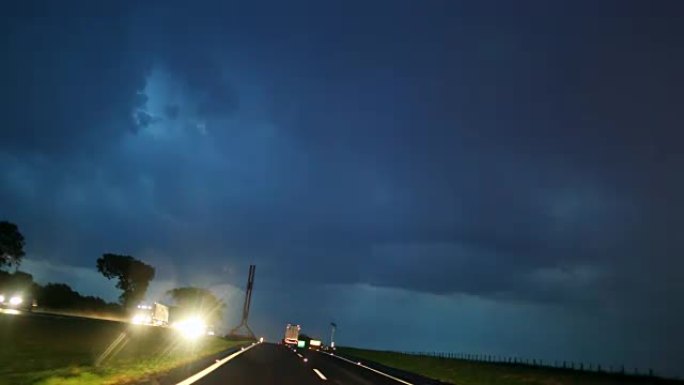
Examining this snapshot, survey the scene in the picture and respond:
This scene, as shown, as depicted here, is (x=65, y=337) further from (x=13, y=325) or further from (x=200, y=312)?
(x=200, y=312)

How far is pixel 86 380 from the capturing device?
1484 cm

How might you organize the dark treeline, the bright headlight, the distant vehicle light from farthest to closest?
1. the dark treeline
2. the bright headlight
3. the distant vehicle light

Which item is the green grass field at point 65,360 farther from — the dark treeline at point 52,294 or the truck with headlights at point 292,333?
the dark treeline at point 52,294

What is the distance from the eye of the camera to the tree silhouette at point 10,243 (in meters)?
104

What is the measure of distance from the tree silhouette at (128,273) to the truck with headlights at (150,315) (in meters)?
81.3

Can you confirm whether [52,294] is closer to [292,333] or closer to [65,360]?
[292,333]

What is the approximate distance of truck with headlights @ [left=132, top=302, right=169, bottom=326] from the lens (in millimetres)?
66819

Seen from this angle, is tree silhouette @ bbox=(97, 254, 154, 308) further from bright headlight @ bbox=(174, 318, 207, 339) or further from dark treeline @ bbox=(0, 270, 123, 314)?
bright headlight @ bbox=(174, 318, 207, 339)

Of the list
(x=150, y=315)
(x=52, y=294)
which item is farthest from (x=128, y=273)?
(x=150, y=315)

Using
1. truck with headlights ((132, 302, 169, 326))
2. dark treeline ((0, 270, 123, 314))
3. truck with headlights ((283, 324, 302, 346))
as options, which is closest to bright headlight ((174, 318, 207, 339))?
truck with headlights ((132, 302, 169, 326))

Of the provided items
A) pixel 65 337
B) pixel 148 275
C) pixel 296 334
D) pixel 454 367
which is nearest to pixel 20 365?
pixel 65 337

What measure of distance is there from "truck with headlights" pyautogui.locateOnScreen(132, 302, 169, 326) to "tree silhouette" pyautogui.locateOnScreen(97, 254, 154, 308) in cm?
8134

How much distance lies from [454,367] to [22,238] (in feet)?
295

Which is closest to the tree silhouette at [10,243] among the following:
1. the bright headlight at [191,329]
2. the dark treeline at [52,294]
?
the dark treeline at [52,294]
